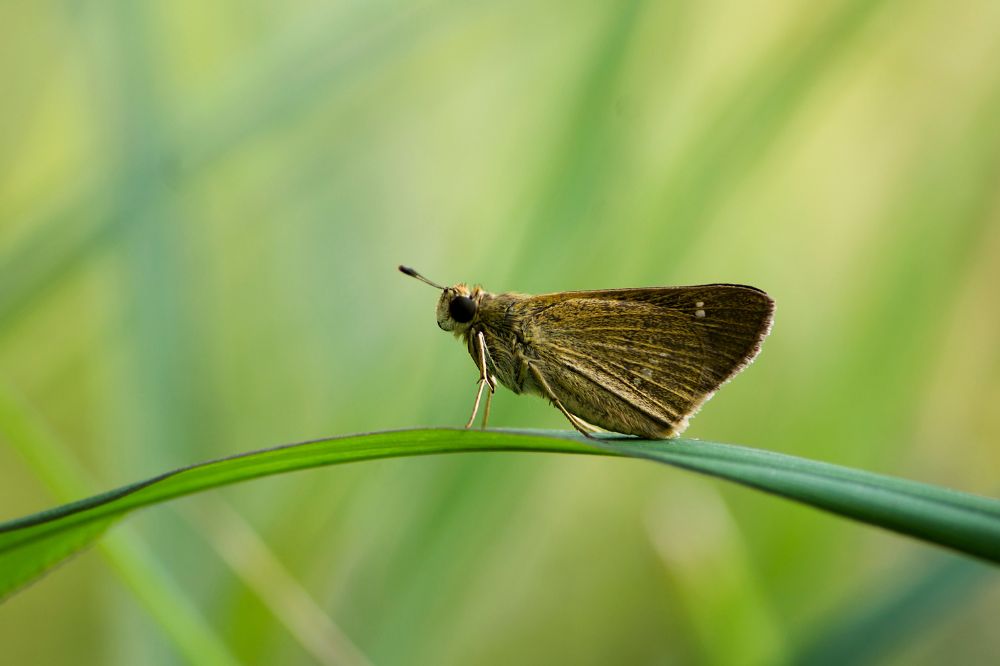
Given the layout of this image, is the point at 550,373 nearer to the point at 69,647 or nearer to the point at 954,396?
the point at 69,647

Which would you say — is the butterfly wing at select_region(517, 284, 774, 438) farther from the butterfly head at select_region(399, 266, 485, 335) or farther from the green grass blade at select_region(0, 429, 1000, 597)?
the green grass blade at select_region(0, 429, 1000, 597)

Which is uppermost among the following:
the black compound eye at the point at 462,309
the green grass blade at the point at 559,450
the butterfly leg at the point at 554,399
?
the green grass blade at the point at 559,450

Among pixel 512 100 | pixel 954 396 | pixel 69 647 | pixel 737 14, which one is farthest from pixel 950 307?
pixel 69 647

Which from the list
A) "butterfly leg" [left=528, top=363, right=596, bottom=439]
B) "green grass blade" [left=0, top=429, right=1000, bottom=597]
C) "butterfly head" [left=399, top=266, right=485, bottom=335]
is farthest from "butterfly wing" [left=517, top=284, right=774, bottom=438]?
"green grass blade" [left=0, top=429, right=1000, bottom=597]

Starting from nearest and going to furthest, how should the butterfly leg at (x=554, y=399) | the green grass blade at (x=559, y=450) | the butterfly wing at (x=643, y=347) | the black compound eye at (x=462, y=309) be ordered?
1. the green grass blade at (x=559, y=450)
2. the butterfly wing at (x=643, y=347)
3. the butterfly leg at (x=554, y=399)
4. the black compound eye at (x=462, y=309)

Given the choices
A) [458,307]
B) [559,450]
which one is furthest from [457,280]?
[559,450]

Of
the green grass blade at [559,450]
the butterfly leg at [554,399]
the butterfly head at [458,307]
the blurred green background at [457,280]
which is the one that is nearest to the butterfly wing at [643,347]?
the butterfly leg at [554,399]

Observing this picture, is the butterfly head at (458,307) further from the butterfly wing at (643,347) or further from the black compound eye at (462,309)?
the butterfly wing at (643,347)
